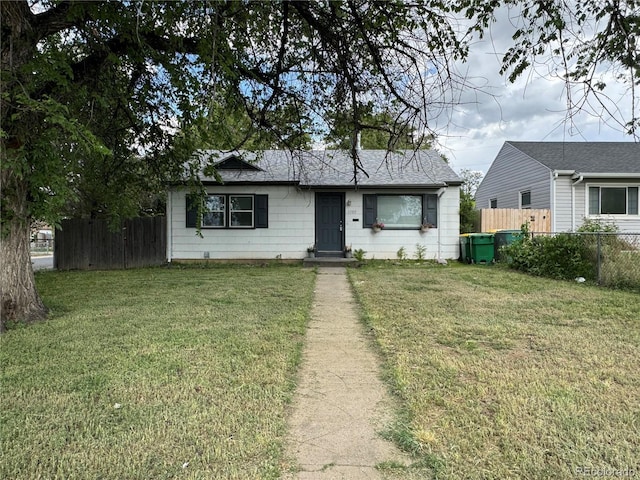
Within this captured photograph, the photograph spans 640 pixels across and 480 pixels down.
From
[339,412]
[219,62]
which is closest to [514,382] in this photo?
[339,412]

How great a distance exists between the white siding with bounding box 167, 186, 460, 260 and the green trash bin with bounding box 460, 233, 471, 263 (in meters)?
0.19

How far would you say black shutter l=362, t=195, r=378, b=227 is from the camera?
12.1m

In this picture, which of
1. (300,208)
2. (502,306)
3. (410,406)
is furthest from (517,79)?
(300,208)

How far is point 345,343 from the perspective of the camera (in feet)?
13.4

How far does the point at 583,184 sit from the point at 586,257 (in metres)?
7.70

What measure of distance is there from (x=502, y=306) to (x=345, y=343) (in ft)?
9.72

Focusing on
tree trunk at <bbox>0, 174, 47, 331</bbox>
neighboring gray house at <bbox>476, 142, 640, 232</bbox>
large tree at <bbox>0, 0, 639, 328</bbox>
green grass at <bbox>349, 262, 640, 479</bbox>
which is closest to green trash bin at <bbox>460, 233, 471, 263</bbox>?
neighboring gray house at <bbox>476, 142, 640, 232</bbox>

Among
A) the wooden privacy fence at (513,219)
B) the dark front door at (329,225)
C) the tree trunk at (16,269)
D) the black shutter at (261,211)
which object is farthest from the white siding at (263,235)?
A: the tree trunk at (16,269)

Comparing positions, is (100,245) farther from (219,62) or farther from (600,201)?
(600,201)

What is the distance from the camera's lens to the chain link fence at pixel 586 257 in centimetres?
725

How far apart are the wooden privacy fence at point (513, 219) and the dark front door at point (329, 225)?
580 centimetres

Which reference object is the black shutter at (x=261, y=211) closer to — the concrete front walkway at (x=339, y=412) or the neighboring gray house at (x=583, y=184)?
the concrete front walkway at (x=339, y=412)

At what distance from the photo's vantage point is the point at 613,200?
46.8 feet

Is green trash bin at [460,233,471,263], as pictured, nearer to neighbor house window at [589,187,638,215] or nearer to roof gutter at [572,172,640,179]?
roof gutter at [572,172,640,179]
